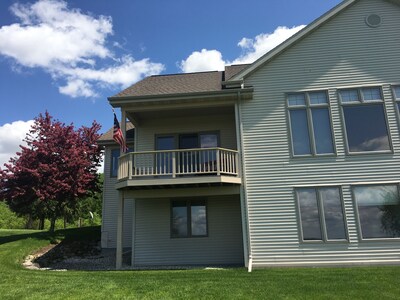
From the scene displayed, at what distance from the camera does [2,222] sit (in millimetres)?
40312

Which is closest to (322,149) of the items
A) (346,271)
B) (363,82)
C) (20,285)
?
(363,82)

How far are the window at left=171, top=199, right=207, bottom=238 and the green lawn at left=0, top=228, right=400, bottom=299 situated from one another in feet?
11.9

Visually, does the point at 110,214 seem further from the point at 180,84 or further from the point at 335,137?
the point at 335,137

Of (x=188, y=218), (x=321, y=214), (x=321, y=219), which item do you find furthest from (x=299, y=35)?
(x=188, y=218)

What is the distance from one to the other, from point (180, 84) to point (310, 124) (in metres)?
5.69

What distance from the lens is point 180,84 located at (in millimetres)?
14359

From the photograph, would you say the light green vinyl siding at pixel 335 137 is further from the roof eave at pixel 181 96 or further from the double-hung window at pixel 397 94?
the roof eave at pixel 181 96

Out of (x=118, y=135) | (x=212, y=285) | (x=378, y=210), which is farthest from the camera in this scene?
(x=118, y=135)

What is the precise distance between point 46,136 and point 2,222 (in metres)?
28.7

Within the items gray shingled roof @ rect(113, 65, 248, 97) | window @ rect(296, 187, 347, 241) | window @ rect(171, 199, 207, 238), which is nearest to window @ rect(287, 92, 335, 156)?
window @ rect(296, 187, 347, 241)

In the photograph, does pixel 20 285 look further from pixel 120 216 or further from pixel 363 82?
pixel 363 82

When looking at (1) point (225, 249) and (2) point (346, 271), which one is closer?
(2) point (346, 271)

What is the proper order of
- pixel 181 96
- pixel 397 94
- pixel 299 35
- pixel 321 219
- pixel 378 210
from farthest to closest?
pixel 299 35 < pixel 181 96 < pixel 397 94 < pixel 321 219 < pixel 378 210

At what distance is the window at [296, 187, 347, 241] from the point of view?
1122cm
